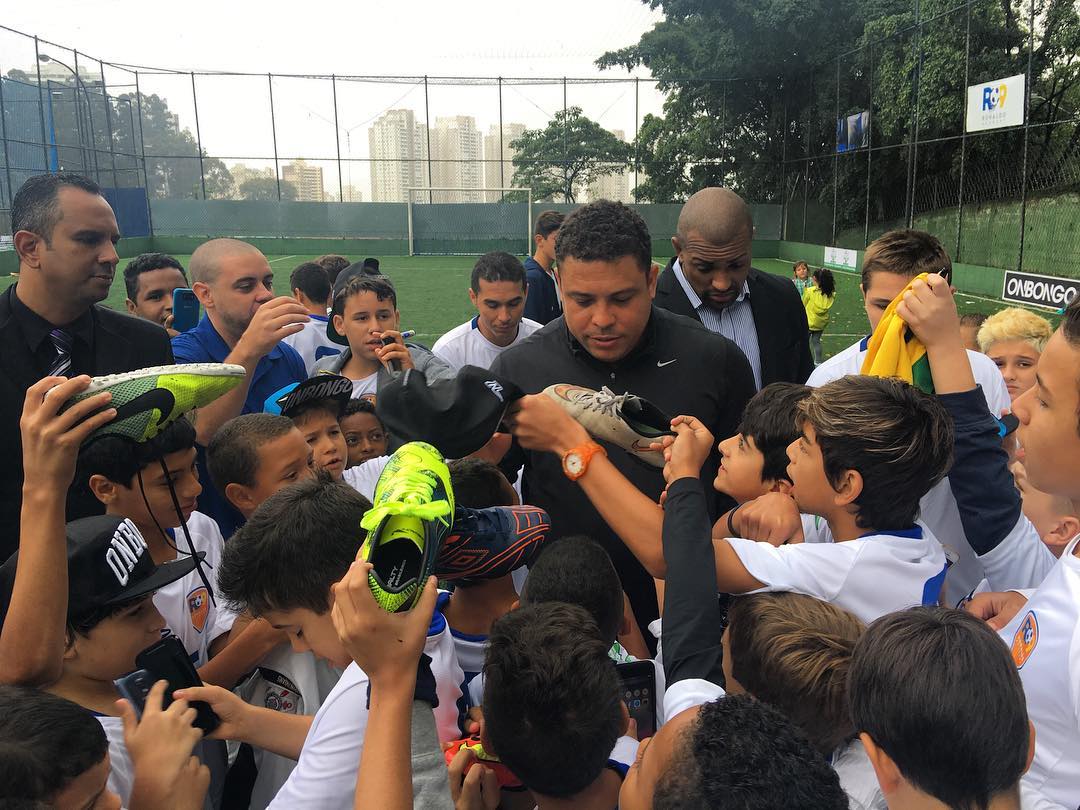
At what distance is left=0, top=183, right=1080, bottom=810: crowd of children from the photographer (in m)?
1.36

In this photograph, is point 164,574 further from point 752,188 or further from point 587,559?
point 752,188

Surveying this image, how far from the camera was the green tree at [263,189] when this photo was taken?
35031mm

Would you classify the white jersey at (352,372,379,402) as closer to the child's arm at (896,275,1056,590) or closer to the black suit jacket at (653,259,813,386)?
the black suit jacket at (653,259,813,386)

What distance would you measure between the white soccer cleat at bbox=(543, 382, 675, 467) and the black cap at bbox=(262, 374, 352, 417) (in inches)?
66.2

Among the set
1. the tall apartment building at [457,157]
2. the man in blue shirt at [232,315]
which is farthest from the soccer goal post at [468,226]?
the man in blue shirt at [232,315]

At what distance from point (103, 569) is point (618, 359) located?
1.61m

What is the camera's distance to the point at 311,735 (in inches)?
65.9

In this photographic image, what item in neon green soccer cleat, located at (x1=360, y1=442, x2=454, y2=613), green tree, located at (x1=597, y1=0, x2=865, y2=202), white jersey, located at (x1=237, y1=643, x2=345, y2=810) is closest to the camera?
neon green soccer cleat, located at (x1=360, y1=442, x2=454, y2=613)

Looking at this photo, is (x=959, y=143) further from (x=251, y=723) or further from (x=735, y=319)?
(x=251, y=723)

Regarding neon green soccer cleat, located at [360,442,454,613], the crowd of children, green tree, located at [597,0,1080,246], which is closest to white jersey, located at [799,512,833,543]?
the crowd of children

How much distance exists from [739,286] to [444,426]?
283 cm

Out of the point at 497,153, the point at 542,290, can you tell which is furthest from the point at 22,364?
the point at 497,153

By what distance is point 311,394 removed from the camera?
3.55 metres

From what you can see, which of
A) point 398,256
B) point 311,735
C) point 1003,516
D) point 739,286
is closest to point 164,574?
point 311,735
